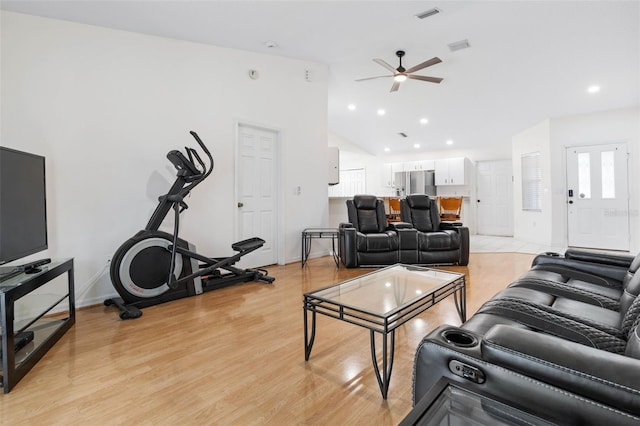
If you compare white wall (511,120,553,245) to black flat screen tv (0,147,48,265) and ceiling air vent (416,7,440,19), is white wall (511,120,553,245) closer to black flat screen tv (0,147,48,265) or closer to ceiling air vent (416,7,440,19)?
ceiling air vent (416,7,440,19)

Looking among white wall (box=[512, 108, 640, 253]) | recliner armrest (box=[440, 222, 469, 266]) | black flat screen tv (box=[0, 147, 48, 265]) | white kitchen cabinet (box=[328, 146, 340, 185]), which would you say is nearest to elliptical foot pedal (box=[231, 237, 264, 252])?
black flat screen tv (box=[0, 147, 48, 265])

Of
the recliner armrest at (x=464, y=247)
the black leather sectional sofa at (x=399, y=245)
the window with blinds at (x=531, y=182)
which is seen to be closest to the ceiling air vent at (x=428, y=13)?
the black leather sectional sofa at (x=399, y=245)

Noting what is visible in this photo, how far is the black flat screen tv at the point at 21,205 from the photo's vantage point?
185 cm

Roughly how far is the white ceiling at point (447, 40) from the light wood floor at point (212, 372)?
3.01 m

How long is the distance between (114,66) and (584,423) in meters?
4.20

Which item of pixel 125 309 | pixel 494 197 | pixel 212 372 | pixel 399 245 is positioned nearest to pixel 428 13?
pixel 399 245

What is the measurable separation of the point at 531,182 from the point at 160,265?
7.56 m

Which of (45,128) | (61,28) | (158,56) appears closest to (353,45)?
(158,56)

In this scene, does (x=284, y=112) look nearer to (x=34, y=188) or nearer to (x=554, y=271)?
(x=34, y=188)

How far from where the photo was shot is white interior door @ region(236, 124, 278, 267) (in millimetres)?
4371

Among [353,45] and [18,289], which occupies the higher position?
[353,45]

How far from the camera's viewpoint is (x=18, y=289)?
1.75 m

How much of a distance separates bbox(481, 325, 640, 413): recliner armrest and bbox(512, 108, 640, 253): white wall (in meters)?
6.80

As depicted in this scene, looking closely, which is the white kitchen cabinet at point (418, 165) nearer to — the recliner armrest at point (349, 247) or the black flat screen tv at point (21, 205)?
the recliner armrest at point (349, 247)
